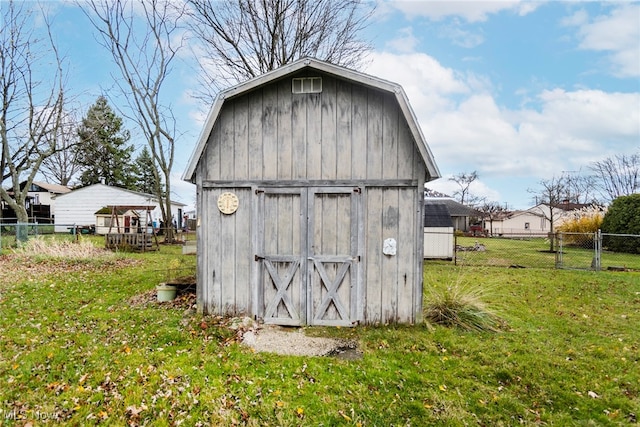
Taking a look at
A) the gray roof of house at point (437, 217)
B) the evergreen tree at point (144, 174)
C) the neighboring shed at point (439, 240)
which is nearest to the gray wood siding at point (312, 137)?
the neighboring shed at point (439, 240)

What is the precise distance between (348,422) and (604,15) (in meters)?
10.8

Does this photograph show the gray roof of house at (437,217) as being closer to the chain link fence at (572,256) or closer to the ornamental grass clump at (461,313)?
the chain link fence at (572,256)

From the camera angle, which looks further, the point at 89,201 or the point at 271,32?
the point at 89,201

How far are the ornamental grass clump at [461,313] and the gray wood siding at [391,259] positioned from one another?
62cm

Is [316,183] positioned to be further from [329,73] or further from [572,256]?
[572,256]

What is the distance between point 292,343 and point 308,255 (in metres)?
1.39

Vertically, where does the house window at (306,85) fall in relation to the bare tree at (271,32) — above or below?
below

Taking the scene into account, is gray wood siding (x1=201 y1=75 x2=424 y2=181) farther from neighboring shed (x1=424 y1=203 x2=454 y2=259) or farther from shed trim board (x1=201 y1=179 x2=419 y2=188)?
neighboring shed (x1=424 y1=203 x2=454 y2=259)

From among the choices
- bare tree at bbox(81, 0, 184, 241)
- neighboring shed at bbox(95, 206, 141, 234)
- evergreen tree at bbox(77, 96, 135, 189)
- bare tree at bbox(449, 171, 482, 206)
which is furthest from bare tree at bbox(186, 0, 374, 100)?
bare tree at bbox(449, 171, 482, 206)

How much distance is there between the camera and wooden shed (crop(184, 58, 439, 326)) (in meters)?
5.26

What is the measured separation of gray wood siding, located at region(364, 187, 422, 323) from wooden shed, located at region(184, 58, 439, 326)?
0.6 inches

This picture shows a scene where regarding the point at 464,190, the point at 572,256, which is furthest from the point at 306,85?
the point at 464,190

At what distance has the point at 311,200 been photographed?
Answer: 5379mm

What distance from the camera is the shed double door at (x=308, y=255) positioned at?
5344 millimetres
